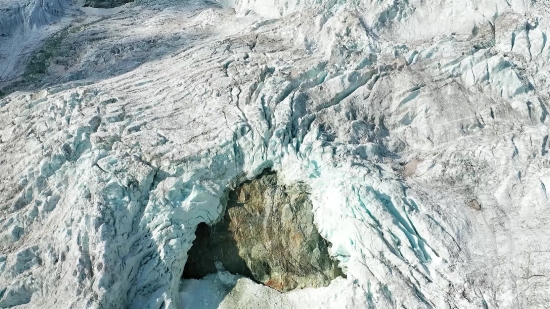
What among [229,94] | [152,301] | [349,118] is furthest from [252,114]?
[152,301]

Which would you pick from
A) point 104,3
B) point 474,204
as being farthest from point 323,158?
point 104,3

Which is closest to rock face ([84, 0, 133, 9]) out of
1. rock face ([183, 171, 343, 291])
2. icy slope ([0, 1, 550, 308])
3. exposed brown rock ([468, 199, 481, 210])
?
icy slope ([0, 1, 550, 308])

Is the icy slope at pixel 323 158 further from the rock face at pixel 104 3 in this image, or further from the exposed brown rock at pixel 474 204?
the rock face at pixel 104 3

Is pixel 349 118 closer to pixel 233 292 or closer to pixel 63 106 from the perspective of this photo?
pixel 233 292

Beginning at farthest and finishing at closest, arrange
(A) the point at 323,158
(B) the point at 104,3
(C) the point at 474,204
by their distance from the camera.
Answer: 1. (B) the point at 104,3
2. (A) the point at 323,158
3. (C) the point at 474,204

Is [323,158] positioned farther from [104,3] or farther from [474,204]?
[104,3]

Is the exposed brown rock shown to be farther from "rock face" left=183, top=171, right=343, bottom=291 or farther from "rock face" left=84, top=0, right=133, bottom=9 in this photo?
"rock face" left=84, top=0, right=133, bottom=9

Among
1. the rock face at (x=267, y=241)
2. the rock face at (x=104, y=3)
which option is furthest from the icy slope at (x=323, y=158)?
the rock face at (x=104, y=3)

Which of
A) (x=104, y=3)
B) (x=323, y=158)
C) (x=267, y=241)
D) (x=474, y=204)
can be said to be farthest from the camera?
(x=104, y=3)
